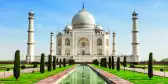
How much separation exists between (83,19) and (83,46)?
185 inches

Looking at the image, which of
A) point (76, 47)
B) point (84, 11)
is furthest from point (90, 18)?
point (76, 47)

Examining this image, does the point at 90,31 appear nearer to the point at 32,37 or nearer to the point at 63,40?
the point at 63,40

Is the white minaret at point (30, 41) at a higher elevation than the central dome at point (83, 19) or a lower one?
lower

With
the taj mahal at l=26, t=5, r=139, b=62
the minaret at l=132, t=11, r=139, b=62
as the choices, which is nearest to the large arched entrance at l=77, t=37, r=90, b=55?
the taj mahal at l=26, t=5, r=139, b=62

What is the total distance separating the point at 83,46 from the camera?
48.5m

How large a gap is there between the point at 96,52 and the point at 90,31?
3540 mm

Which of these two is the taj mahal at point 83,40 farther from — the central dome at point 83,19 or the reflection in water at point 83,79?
the reflection in water at point 83,79

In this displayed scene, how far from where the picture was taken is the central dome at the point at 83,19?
49825 mm

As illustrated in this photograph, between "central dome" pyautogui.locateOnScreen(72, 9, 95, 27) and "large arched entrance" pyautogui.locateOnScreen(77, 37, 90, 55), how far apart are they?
114 inches

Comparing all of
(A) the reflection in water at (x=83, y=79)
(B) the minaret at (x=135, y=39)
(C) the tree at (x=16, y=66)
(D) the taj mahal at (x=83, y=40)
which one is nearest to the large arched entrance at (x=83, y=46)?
(D) the taj mahal at (x=83, y=40)

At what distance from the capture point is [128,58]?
43469 mm

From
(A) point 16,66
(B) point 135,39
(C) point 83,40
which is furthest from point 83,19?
(A) point 16,66

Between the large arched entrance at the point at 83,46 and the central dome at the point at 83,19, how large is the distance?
2.89 m

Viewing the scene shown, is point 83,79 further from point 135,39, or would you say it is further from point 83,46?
point 83,46
